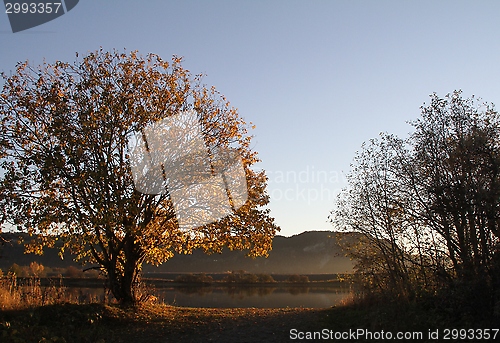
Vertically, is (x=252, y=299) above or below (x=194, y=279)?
below

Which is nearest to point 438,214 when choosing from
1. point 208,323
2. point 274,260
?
point 208,323

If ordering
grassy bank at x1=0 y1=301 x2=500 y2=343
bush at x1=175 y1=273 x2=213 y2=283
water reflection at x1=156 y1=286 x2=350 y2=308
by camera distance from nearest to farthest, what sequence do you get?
1. grassy bank at x1=0 y1=301 x2=500 y2=343
2. water reflection at x1=156 y1=286 x2=350 y2=308
3. bush at x1=175 y1=273 x2=213 y2=283

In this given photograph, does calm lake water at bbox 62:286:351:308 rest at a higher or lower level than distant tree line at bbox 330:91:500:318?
lower


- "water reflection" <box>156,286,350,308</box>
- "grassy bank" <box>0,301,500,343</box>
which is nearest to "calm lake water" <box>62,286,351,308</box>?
"water reflection" <box>156,286,350,308</box>

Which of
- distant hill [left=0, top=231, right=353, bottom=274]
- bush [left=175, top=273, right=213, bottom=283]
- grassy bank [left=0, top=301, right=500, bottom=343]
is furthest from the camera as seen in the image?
distant hill [left=0, top=231, right=353, bottom=274]

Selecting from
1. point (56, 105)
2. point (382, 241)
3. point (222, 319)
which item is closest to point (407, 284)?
point (382, 241)

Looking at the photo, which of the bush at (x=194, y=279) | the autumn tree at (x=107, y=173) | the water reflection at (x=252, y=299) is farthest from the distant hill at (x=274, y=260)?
the autumn tree at (x=107, y=173)

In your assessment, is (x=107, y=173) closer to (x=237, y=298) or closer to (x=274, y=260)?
(x=237, y=298)

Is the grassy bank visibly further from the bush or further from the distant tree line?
the bush

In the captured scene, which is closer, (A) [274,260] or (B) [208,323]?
(B) [208,323]

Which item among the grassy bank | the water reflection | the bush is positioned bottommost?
the water reflection

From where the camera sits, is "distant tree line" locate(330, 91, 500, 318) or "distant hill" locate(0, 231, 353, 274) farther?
"distant hill" locate(0, 231, 353, 274)

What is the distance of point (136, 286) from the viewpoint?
1880cm

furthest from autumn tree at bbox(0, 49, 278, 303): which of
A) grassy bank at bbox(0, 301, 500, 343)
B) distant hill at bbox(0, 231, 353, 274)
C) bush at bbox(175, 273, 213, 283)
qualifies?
distant hill at bbox(0, 231, 353, 274)
